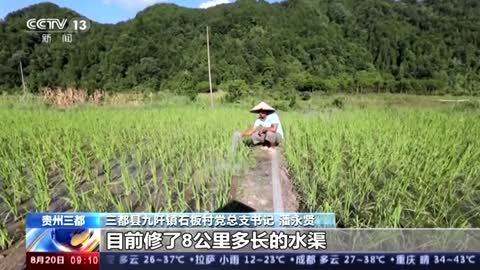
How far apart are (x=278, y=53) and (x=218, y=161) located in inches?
15.9

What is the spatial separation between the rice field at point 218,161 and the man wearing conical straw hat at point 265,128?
32 mm

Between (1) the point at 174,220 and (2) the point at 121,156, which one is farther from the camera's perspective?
(2) the point at 121,156

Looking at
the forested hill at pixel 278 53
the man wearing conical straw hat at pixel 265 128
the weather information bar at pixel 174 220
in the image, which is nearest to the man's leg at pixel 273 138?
the man wearing conical straw hat at pixel 265 128

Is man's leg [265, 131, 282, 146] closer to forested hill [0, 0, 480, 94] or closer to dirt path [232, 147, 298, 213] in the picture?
dirt path [232, 147, 298, 213]

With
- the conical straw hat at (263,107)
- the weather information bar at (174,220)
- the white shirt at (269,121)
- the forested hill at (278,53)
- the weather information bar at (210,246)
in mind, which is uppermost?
the forested hill at (278,53)

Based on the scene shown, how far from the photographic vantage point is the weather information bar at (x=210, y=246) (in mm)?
1616

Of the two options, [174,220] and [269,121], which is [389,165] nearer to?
[269,121]

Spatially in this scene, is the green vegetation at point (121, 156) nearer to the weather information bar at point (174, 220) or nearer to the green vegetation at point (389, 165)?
the weather information bar at point (174, 220)

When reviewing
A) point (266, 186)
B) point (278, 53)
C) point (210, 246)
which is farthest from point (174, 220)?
point (278, 53)

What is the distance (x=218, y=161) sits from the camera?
76.0 inches

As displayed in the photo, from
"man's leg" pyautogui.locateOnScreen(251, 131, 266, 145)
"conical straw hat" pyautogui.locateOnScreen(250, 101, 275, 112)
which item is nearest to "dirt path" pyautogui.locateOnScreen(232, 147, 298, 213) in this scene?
"man's leg" pyautogui.locateOnScreen(251, 131, 266, 145)

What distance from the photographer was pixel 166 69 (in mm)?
1854

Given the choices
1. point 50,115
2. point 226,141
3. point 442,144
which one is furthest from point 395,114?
point 50,115

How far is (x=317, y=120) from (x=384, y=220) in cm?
39
